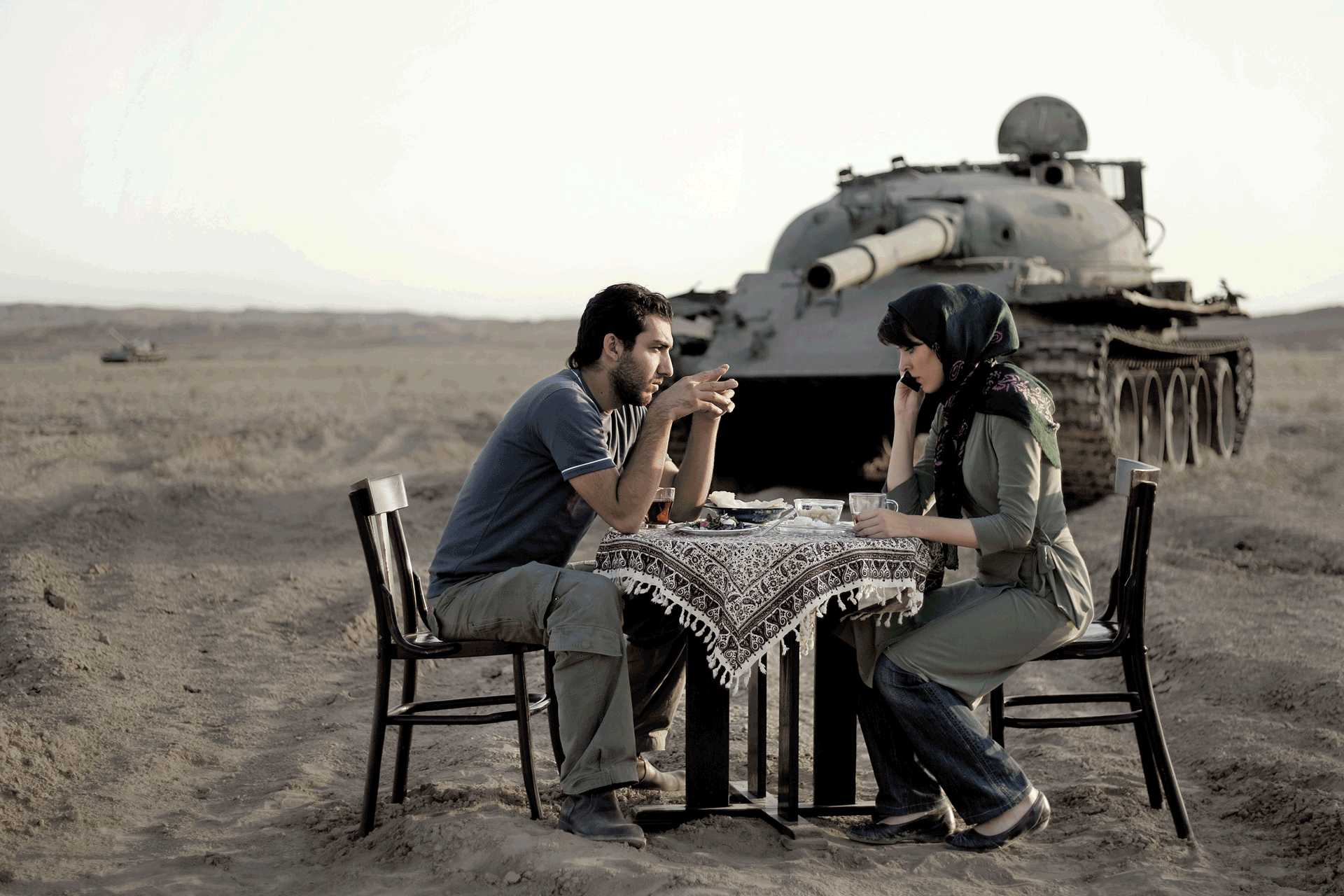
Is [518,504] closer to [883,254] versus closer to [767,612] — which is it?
[767,612]

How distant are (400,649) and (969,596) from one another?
171 cm

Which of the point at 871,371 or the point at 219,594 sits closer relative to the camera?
the point at 219,594

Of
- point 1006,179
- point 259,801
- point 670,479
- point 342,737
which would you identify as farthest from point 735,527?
point 1006,179

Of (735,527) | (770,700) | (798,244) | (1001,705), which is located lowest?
(770,700)

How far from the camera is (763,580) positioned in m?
3.48

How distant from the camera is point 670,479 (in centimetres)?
435

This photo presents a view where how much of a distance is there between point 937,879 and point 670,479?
5.15 ft

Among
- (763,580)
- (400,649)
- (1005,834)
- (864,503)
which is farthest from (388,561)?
(1005,834)

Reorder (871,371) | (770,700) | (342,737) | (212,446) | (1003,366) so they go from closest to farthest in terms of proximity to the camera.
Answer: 1. (1003,366)
2. (342,737)
3. (770,700)
4. (871,371)
5. (212,446)

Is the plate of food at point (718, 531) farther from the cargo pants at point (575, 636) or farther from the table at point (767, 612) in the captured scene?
the cargo pants at point (575, 636)

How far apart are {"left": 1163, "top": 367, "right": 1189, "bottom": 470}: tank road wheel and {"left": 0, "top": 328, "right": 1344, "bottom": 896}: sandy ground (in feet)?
1.40

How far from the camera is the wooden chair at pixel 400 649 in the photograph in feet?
12.5

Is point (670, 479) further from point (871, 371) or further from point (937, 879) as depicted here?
point (871, 371)

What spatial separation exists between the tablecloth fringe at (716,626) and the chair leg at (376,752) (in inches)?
29.4
